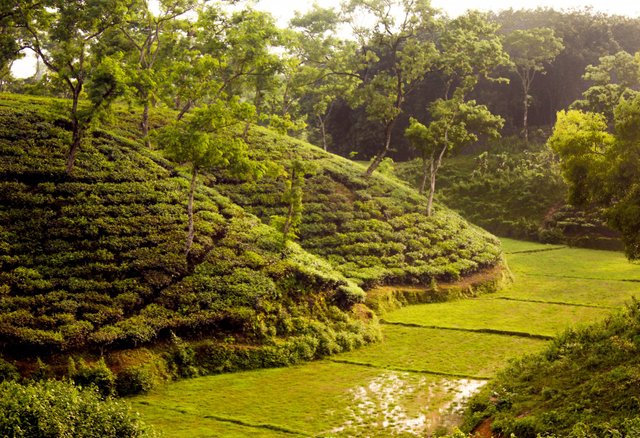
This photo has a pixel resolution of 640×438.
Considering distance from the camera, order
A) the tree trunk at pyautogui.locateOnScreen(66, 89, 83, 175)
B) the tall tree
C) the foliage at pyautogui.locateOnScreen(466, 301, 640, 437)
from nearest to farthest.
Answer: the foliage at pyautogui.locateOnScreen(466, 301, 640, 437) < the tree trunk at pyautogui.locateOnScreen(66, 89, 83, 175) < the tall tree

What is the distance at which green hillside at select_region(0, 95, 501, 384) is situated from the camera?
20250 mm

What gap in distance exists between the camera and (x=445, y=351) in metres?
22.5

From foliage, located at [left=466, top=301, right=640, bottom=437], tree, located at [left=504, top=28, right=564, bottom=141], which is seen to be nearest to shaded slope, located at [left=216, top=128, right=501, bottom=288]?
foliage, located at [left=466, top=301, right=640, bottom=437]

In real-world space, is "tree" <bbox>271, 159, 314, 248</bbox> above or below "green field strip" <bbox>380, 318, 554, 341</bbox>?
above

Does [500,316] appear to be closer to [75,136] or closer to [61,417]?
[61,417]

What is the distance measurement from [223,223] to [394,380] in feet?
40.3

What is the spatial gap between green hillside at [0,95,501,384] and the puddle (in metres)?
3.91

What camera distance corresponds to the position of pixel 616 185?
20.3 metres

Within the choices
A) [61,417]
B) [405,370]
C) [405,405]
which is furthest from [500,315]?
[61,417]

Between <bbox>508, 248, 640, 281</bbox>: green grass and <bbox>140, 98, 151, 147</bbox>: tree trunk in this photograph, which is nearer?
<bbox>140, 98, 151, 147</bbox>: tree trunk

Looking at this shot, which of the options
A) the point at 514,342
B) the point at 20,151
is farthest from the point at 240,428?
the point at 20,151

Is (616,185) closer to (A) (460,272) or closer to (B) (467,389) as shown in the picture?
(B) (467,389)

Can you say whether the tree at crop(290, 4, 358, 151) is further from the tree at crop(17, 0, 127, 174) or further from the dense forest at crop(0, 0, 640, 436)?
the tree at crop(17, 0, 127, 174)

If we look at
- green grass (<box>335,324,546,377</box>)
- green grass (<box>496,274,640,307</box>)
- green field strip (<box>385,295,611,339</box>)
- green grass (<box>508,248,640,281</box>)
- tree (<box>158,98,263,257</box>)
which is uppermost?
tree (<box>158,98,263,257</box>)
